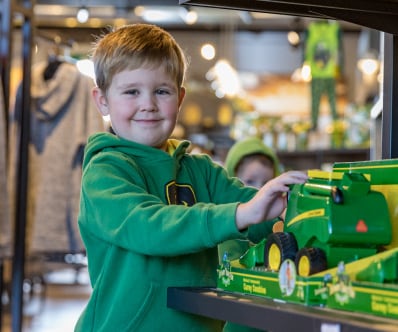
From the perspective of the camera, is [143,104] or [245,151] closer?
[143,104]

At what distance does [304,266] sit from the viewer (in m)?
1.49

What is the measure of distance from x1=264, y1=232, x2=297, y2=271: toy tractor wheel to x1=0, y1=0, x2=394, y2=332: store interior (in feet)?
1.76

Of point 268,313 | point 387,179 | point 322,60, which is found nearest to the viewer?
point 268,313

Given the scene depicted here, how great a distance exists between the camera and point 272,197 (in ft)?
5.34

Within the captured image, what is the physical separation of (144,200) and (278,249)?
305 millimetres

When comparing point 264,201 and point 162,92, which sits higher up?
point 162,92

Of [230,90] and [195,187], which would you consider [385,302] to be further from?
[230,90]

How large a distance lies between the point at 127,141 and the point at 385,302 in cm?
81

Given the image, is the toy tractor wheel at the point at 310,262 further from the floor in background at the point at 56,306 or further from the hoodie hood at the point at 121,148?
the floor in background at the point at 56,306

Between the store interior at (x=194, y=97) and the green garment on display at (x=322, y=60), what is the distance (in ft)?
0.50

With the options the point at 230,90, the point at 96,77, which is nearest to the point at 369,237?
the point at 96,77

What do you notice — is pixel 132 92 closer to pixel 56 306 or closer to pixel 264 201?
pixel 264 201

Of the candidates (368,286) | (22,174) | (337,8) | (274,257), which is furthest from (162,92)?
(22,174)

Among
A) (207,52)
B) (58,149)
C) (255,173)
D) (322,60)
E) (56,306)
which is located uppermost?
(207,52)
